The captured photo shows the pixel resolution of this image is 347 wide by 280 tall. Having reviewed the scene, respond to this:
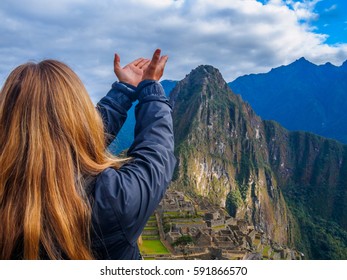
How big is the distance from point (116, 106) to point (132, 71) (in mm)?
224

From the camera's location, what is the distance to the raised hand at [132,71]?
7.70 feet

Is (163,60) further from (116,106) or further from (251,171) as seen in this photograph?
(251,171)

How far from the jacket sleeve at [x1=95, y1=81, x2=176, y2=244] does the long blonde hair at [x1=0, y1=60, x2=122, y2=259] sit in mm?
93

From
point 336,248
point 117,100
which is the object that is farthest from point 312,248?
point 117,100

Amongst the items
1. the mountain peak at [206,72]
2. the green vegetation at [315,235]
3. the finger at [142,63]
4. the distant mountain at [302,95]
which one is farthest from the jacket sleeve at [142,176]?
the distant mountain at [302,95]

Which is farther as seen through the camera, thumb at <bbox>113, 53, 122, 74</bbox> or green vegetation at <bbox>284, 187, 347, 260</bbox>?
green vegetation at <bbox>284, 187, 347, 260</bbox>

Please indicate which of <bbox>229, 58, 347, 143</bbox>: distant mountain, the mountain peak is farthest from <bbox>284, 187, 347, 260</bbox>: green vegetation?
<bbox>229, 58, 347, 143</bbox>: distant mountain

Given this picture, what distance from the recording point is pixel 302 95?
14488 cm

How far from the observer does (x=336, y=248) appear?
2537 inches

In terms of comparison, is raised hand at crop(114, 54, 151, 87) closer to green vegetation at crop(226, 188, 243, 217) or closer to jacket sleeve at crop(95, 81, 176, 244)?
jacket sleeve at crop(95, 81, 176, 244)

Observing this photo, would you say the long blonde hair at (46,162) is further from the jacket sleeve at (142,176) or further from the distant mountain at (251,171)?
the distant mountain at (251,171)

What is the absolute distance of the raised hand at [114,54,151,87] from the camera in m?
2.35
